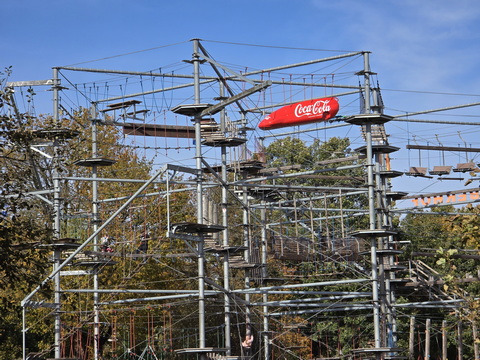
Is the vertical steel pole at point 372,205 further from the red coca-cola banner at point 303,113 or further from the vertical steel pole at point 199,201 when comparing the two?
the vertical steel pole at point 199,201

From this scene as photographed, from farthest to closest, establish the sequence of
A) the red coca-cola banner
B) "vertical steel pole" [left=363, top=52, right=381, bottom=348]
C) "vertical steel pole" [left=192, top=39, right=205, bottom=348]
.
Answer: the red coca-cola banner
"vertical steel pole" [left=363, top=52, right=381, bottom=348]
"vertical steel pole" [left=192, top=39, right=205, bottom=348]

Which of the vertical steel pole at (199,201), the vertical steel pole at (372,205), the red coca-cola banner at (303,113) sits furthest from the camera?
the red coca-cola banner at (303,113)

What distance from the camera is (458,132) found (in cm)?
4044

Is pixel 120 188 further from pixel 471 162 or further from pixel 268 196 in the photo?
pixel 471 162

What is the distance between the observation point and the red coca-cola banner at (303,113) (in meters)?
29.9

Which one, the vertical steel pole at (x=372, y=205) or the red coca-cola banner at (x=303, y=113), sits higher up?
the red coca-cola banner at (x=303, y=113)

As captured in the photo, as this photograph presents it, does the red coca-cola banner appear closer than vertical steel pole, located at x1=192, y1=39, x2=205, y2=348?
No

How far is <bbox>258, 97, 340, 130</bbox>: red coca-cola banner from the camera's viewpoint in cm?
2986

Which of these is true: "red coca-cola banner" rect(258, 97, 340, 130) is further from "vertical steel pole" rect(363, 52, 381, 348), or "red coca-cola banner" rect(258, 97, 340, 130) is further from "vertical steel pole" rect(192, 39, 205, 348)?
"vertical steel pole" rect(192, 39, 205, 348)

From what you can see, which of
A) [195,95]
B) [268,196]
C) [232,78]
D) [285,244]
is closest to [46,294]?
[195,95]

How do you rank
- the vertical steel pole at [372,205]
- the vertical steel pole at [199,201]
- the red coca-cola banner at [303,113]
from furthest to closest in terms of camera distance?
Answer: the red coca-cola banner at [303,113]
the vertical steel pole at [372,205]
the vertical steel pole at [199,201]

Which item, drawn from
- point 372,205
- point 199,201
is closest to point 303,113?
point 372,205

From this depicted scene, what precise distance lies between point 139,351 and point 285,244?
46.4 feet

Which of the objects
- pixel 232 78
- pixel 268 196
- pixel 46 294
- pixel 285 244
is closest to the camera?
pixel 46 294
